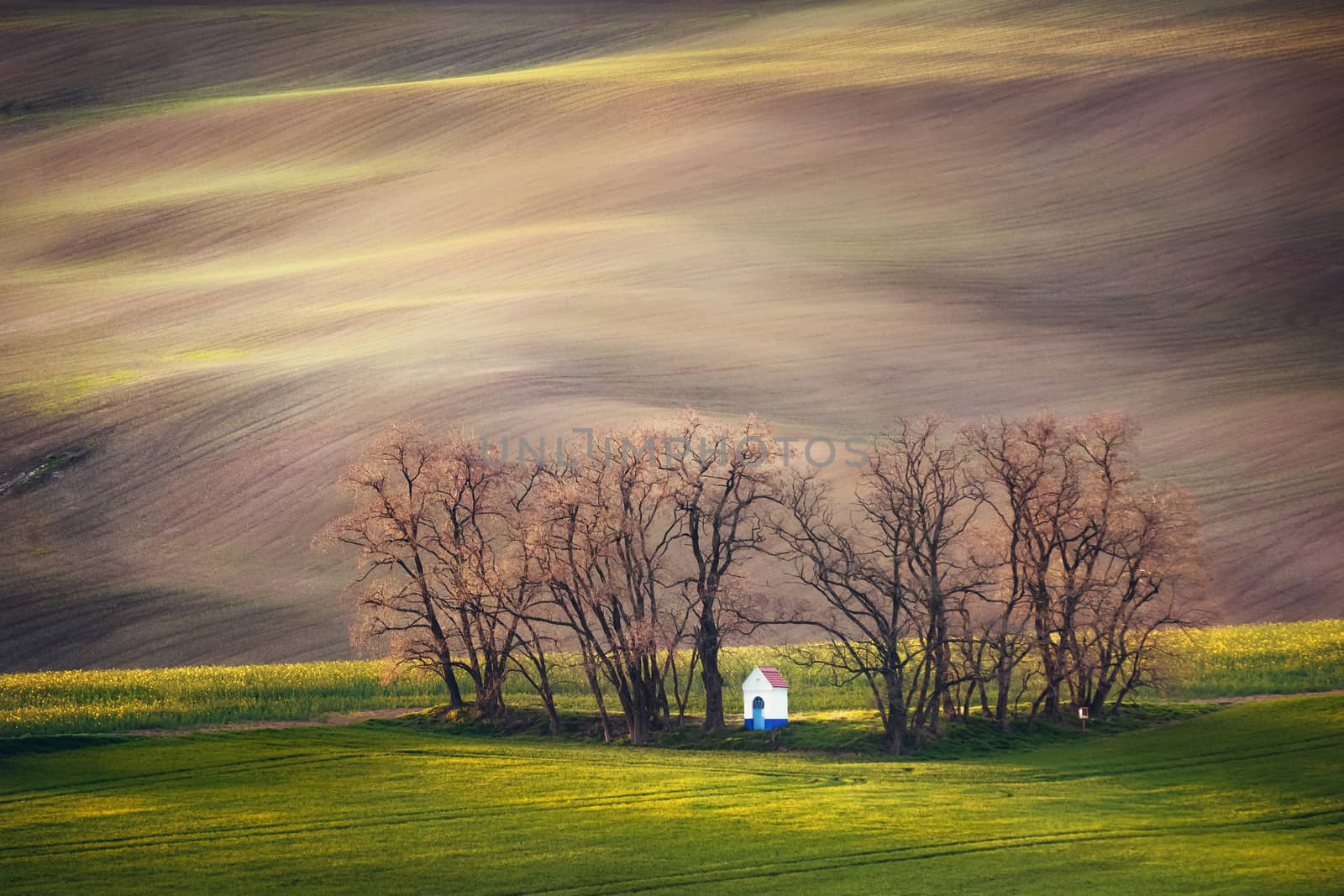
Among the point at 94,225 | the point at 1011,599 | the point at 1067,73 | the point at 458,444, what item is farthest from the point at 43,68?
the point at 1011,599

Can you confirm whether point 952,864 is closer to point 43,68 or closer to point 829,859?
point 829,859

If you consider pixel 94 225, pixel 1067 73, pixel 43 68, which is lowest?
pixel 94 225

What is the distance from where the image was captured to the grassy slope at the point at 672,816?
21547 millimetres

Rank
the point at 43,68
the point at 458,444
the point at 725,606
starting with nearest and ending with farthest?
the point at 725,606 < the point at 458,444 < the point at 43,68

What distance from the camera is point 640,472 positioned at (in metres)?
36.3

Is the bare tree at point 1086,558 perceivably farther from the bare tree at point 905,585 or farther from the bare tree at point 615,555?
the bare tree at point 615,555

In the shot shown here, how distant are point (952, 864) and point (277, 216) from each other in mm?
92878

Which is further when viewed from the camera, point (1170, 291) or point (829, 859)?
point (1170, 291)

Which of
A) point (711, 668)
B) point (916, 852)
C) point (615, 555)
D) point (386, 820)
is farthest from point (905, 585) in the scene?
point (386, 820)

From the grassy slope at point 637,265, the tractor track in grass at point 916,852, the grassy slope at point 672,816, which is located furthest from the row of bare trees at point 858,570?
the grassy slope at point 637,265

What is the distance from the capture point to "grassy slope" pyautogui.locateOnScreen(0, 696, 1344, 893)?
2155 centimetres

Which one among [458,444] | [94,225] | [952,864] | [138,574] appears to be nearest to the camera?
[952,864]

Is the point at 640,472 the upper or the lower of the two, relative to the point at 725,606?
upper

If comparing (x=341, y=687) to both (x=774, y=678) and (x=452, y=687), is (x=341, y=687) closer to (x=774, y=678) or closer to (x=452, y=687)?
(x=452, y=687)
